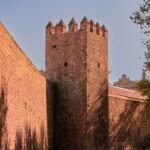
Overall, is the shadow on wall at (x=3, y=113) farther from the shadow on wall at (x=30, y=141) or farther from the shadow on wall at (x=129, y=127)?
Answer: the shadow on wall at (x=129, y=127)

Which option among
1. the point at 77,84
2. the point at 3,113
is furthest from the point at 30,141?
the point at 77,84

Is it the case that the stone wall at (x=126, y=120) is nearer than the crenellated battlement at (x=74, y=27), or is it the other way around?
the crenellated battlement at (x=74, y=27)

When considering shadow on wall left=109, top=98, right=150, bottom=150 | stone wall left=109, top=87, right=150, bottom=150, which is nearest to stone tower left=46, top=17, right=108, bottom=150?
stone wall left=109, top=87, right=150, bottom=150

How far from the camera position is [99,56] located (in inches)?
736

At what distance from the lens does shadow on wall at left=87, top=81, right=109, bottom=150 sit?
1758 cm

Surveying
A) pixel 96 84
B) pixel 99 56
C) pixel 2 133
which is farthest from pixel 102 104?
pixel 2 133

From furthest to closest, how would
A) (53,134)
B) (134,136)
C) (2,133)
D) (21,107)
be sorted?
(134,136) → (53,134) → (21,107) → (2,133)

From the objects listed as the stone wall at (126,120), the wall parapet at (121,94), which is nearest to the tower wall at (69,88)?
the stone wall at (126,120)

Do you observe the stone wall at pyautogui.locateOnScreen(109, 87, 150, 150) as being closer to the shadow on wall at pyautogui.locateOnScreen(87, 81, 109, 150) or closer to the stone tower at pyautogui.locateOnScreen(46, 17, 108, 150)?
the shadow on wall at pyautogui.locateOnScreen(87, 81, 109, 150)

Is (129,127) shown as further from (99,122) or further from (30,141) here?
(30,141)

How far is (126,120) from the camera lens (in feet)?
72.8

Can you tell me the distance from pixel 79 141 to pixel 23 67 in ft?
19.7

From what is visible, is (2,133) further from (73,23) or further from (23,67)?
(73,23)

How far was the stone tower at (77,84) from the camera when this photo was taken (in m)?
17.5
